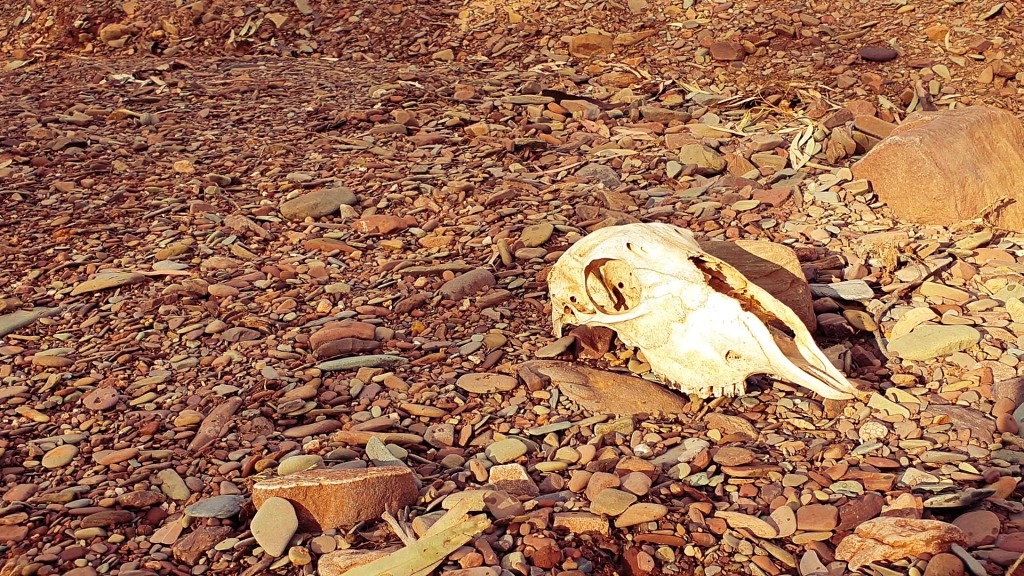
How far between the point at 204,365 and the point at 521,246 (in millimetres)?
1546

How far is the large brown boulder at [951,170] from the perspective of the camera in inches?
160

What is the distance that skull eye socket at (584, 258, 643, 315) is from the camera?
10.8 feet

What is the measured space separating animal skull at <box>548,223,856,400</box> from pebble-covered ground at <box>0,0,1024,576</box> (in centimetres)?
15

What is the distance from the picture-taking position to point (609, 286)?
3344mm

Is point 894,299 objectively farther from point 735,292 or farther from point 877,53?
point 877,53

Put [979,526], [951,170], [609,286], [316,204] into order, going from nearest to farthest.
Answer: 1. [979,526]
2. [609,286]
3. [951,170]
4. [316,204]

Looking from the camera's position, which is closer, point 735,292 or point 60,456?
point 60,456

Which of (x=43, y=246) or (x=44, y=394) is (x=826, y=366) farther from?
(x=43, y=246)

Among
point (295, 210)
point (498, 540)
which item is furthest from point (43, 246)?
point (498, 540)

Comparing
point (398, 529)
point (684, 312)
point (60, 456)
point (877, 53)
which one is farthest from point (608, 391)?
point (877, 53)

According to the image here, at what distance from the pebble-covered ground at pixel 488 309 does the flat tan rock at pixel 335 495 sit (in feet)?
0.04

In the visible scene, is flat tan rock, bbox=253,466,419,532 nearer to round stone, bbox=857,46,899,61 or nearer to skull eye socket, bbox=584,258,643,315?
skull eye socket, bbox=584,258,643,315

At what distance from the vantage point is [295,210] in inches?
179

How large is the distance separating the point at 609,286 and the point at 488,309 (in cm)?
59
